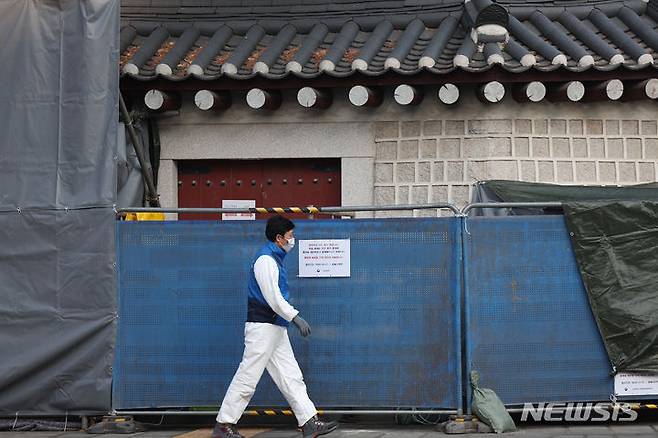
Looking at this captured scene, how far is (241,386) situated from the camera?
8.46m

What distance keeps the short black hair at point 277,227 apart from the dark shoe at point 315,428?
Result: 62.9 inches

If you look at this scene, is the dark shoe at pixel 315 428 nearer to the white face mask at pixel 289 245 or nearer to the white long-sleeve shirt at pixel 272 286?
the white long-sleeve shirt at pixel 272 286

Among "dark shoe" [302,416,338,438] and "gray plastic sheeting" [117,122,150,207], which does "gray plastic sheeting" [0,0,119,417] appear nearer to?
"gray plastic sheeting" [117,122,150,207]

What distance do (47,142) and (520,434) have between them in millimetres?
5153

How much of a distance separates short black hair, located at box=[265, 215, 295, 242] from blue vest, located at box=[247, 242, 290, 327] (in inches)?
3.1

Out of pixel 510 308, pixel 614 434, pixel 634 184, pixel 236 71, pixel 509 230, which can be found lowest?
pixel 614 434

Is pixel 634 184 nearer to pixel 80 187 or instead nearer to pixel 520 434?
pixel 520 434

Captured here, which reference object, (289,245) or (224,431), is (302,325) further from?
(224,431)

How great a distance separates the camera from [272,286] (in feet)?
27.3

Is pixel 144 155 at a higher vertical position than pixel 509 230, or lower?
higher

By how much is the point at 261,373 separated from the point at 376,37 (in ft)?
17.1


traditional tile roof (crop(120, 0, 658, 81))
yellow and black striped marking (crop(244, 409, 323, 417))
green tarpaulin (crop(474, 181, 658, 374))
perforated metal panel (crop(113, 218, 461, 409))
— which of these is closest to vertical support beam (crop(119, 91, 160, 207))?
traditional tile roof (crop(120, 0, 658, 81))

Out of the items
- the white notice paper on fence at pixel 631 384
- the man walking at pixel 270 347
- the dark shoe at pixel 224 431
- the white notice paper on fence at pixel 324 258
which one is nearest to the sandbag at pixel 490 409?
the white notice paper on fence at pixel 631 384

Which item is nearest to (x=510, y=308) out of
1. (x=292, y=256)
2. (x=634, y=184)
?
(x=292, y=256)
